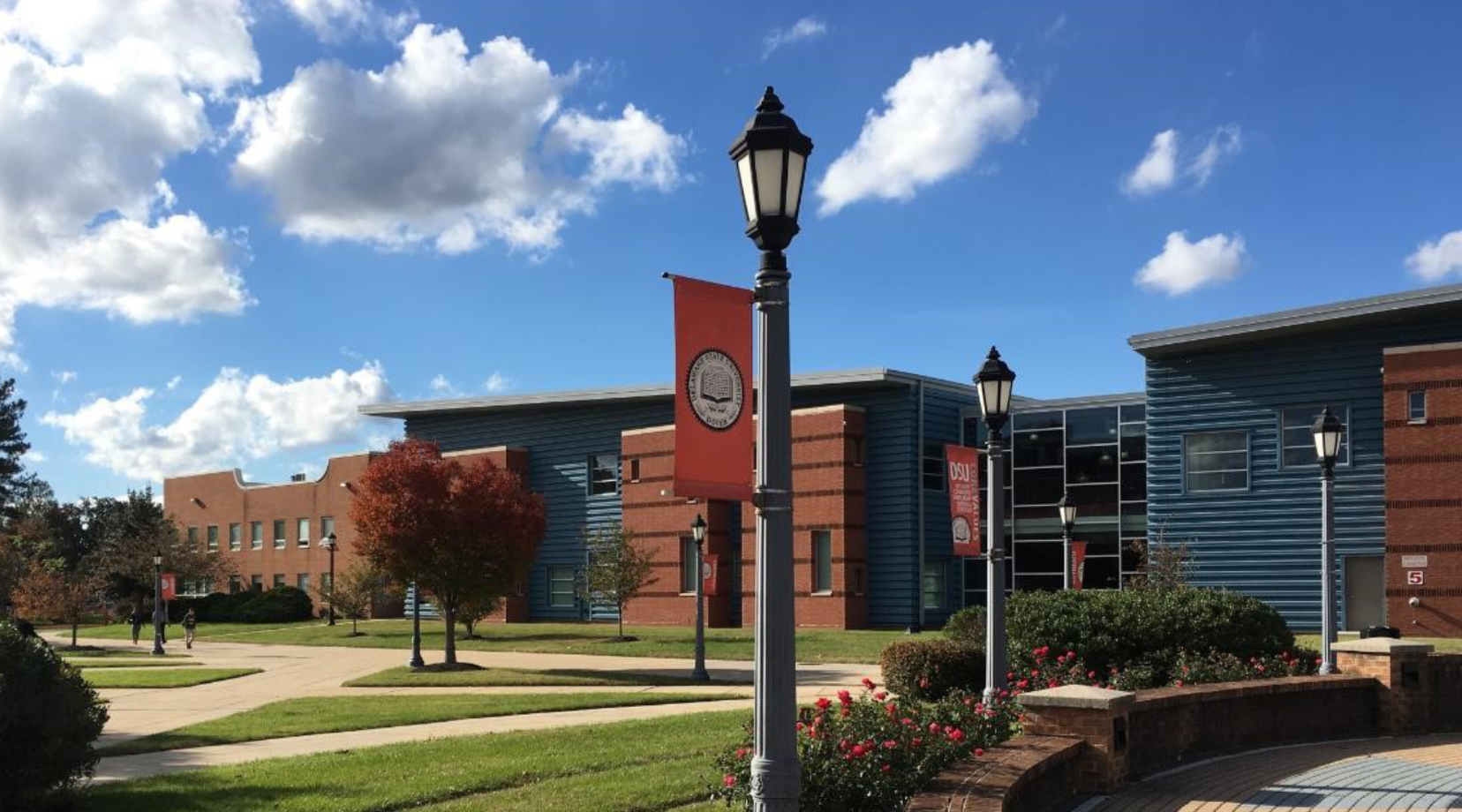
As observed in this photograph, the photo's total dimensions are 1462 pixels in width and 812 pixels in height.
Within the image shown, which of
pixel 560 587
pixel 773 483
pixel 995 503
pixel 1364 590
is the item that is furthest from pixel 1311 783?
pixel 560 587

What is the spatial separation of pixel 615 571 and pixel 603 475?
10909 millimetres

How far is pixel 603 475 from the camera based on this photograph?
53500 mm

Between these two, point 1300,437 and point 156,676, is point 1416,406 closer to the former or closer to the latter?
point 1300,437

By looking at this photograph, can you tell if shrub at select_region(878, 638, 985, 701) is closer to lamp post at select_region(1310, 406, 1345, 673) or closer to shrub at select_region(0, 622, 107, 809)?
lamp post at select_region(1310, 406, 1345, 673)

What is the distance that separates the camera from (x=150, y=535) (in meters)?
61.2

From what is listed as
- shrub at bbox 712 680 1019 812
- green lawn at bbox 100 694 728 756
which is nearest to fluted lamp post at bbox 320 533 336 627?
green lawn at bbox 100 694 728 756

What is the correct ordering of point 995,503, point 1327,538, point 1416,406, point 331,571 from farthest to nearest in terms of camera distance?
point 331,571, point 1416,406, point 1327,538, point 995,503

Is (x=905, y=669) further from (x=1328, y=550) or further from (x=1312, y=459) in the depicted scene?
(x=1312, y=459)

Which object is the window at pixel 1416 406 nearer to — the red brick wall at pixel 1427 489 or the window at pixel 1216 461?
the red brick wall at pixel 1427 489

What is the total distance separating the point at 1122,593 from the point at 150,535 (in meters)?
55.1

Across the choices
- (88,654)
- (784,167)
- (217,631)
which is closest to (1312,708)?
(784,167)

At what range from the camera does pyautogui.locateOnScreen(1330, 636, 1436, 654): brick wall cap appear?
14.6m

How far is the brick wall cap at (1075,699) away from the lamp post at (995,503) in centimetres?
239

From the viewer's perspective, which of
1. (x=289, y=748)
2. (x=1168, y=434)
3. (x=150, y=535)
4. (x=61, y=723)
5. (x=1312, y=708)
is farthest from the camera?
(x=150, y=535)
